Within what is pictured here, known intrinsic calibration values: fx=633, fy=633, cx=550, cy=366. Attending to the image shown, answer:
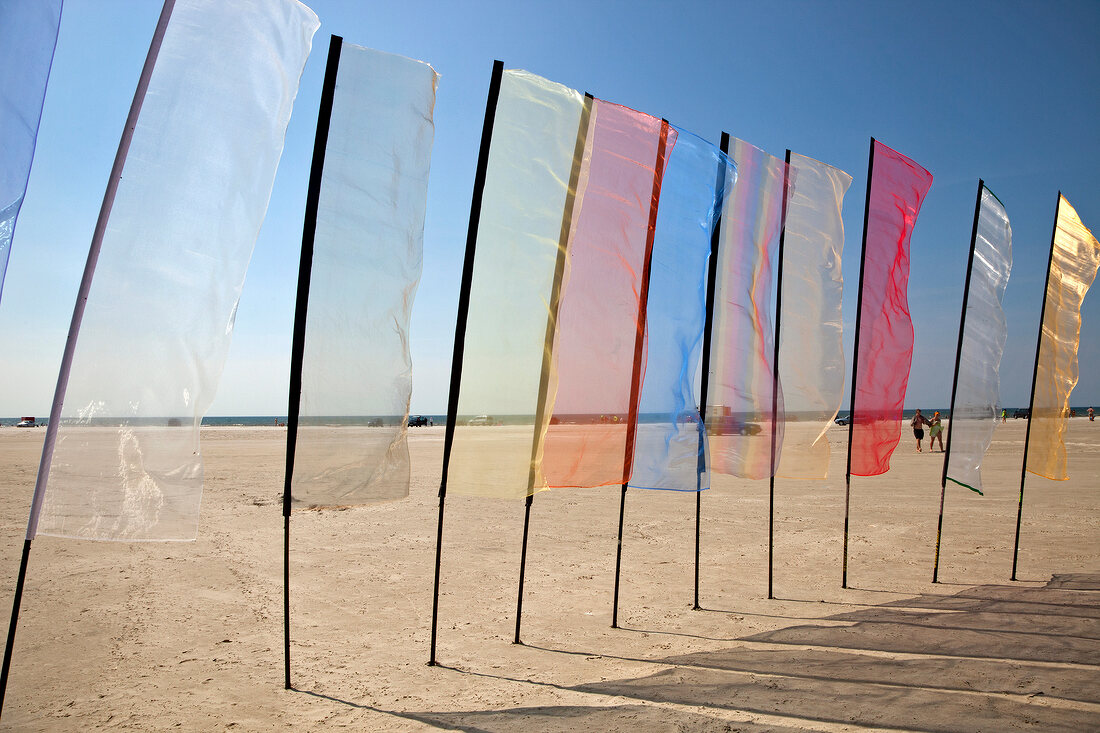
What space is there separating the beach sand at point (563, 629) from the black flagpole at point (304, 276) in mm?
877

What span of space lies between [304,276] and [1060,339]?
895 centimetres

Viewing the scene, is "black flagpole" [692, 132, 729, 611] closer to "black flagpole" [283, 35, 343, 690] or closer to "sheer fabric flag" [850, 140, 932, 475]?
"sheer fabric flag" [850, 140, 932, 475]

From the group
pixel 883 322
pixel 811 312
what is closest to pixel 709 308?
pixel 811 312

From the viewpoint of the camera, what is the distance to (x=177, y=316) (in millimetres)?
3777

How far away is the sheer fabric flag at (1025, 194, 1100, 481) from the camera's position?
309 inches

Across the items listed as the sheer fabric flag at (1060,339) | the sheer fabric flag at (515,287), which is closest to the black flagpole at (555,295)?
the sheer fabric flag at (515,287)

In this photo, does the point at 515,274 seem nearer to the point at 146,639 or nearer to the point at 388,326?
the point at 388,326

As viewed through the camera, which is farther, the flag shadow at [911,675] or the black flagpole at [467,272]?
the black flagpole at [467,272]

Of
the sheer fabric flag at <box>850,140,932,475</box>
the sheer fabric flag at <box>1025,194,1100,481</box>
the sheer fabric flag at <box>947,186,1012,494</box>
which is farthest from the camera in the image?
the sheer fabric flag at <box>1025,194,1100,481</box>

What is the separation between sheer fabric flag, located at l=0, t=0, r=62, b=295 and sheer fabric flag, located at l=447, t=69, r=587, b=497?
9.01 ft

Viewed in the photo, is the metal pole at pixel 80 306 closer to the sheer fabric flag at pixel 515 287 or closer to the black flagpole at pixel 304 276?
the black flagpole at pixel 304 276

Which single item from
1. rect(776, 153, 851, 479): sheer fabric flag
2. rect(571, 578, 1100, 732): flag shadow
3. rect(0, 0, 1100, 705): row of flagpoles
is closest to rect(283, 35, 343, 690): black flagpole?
rect(0, 0, 1100, 705): row of flagpoles

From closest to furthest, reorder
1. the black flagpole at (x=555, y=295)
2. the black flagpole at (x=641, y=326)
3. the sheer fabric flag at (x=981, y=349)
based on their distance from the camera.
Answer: the black flagpole at (x=555, y=295), the black flagpole at (x=641, y=326), the sheer fabric flag at (x=981, y=349)

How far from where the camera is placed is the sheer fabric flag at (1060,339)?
785 centimetres
